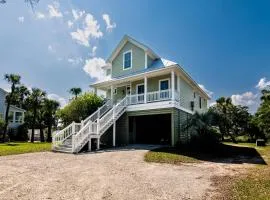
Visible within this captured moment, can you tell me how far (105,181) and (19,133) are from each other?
32.2 meters

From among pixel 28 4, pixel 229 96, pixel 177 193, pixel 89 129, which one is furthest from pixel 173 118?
pixel 229 96

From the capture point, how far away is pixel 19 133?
110 ft

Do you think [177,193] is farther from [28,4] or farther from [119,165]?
[28,4]

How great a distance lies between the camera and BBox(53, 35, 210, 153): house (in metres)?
15.0

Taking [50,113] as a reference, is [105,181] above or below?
below

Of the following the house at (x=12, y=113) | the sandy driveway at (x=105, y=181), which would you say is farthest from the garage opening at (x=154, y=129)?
the house at (x=12, y=113)

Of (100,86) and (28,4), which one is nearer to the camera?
(28,4)

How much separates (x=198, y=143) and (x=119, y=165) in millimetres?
7754

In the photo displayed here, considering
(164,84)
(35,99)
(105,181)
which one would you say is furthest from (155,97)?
(35,99)

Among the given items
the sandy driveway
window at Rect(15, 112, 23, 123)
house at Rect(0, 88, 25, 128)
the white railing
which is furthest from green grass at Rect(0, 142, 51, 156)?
window at Rect(15, 112, 23, 123)

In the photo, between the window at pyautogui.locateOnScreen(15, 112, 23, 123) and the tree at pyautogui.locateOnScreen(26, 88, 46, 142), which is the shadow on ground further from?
the window at pyautogui.locateOnScreen(15, 112, 23, 123)

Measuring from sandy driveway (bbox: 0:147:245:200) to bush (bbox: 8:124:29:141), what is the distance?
2799cm

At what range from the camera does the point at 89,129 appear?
14180 millimetres

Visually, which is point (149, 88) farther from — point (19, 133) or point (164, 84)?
point (19, 133)
